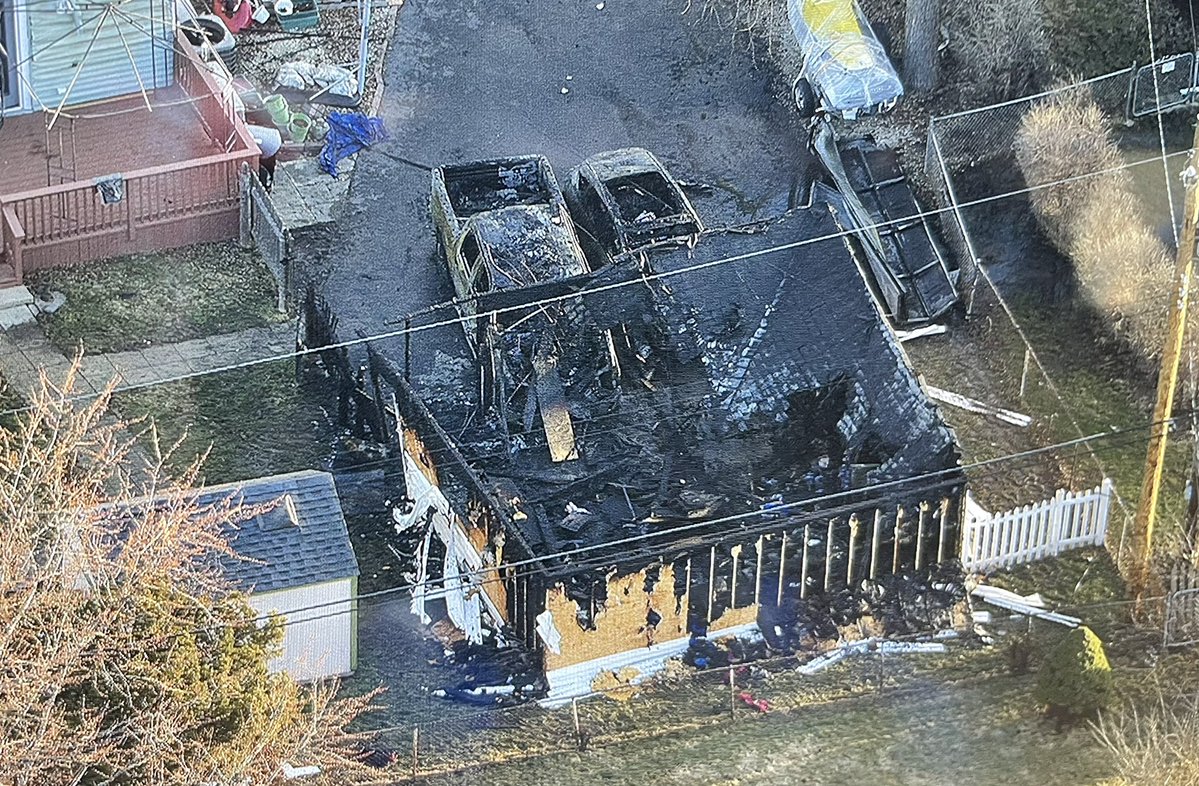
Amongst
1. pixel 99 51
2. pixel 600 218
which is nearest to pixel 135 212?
pixel 99 51

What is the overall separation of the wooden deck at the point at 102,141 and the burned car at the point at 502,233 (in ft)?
11.1

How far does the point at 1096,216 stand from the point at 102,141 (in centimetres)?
1267

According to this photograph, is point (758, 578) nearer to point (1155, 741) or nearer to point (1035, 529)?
point (1035, 529)

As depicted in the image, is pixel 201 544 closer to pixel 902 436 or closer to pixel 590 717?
pixel 590 717

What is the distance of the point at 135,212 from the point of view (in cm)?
2520

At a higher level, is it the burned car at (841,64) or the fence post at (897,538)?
the burned car at (841,64)

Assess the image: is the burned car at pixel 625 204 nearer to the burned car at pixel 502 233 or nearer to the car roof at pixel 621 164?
the car roof at pixel 621 164

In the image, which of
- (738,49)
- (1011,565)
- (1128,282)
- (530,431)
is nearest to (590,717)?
(530,431)

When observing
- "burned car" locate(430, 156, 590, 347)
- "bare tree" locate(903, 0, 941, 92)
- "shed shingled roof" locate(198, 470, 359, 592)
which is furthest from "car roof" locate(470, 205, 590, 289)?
"bare tree" locate(903, 0, 941, 92)

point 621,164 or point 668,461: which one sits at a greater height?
point 621,164

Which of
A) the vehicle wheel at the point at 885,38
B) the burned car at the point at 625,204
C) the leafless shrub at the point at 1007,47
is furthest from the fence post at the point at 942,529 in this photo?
the vehicle wheel at the point at 885,38

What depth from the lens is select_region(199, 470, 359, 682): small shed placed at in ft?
62.3

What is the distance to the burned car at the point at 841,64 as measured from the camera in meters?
27.0

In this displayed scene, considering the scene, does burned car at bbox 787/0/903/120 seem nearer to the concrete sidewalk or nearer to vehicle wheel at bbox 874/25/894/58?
vehicle wheel at bbox 874/25/894/58
